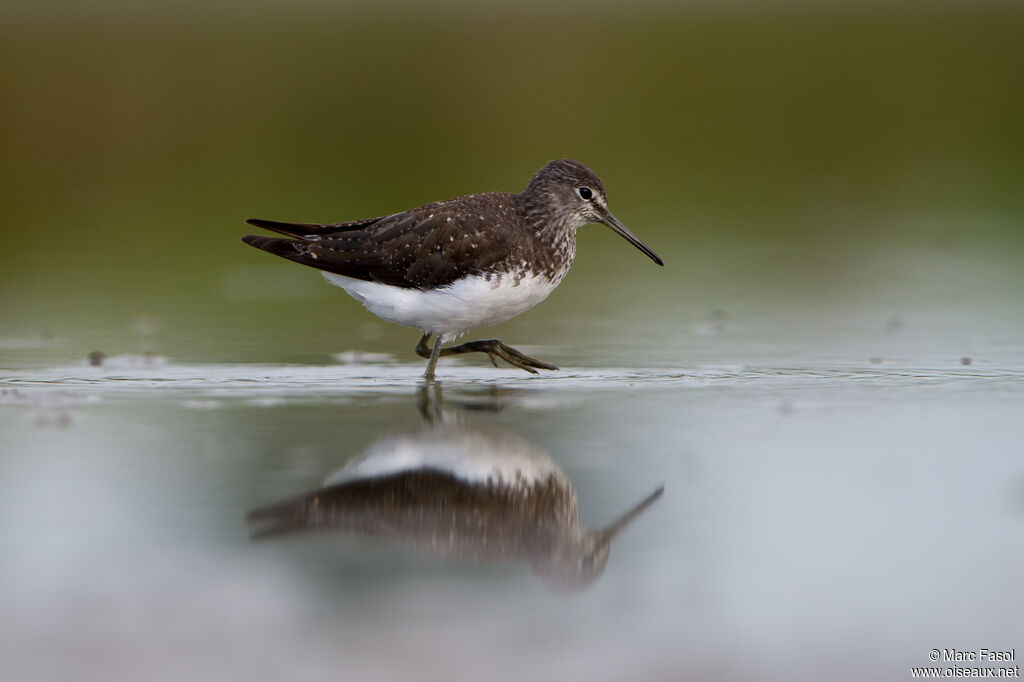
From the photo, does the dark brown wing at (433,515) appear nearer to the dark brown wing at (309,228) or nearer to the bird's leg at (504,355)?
the bird's leg at (504,355)

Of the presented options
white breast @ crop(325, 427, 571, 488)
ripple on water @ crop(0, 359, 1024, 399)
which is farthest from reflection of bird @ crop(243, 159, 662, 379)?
white breast @ crop(325, 427, 571, 488)

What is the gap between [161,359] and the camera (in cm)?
904

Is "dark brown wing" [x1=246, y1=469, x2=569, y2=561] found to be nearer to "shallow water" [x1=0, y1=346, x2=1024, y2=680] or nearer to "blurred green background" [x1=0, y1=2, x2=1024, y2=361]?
"shallow water" [x1=0, y1=346, x2=1024, y2=680]

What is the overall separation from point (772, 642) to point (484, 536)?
4.40ft

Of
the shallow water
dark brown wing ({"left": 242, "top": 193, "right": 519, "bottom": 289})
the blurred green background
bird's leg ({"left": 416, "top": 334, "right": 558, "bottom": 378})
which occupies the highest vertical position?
the blurred green background

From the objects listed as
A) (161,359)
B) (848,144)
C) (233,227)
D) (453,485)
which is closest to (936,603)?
(453,485)

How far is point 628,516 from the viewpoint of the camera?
5465mm

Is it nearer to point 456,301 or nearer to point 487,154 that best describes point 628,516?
point 456,301

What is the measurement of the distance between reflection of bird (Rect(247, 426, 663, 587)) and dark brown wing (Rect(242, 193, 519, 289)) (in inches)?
82.3

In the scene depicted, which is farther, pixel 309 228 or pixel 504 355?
pixel 309 228

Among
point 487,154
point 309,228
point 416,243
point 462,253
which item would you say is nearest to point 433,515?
point 462,253

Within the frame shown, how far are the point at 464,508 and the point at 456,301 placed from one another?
9.58 feet

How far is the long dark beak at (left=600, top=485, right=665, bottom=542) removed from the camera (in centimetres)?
525

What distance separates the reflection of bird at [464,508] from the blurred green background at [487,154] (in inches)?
127
